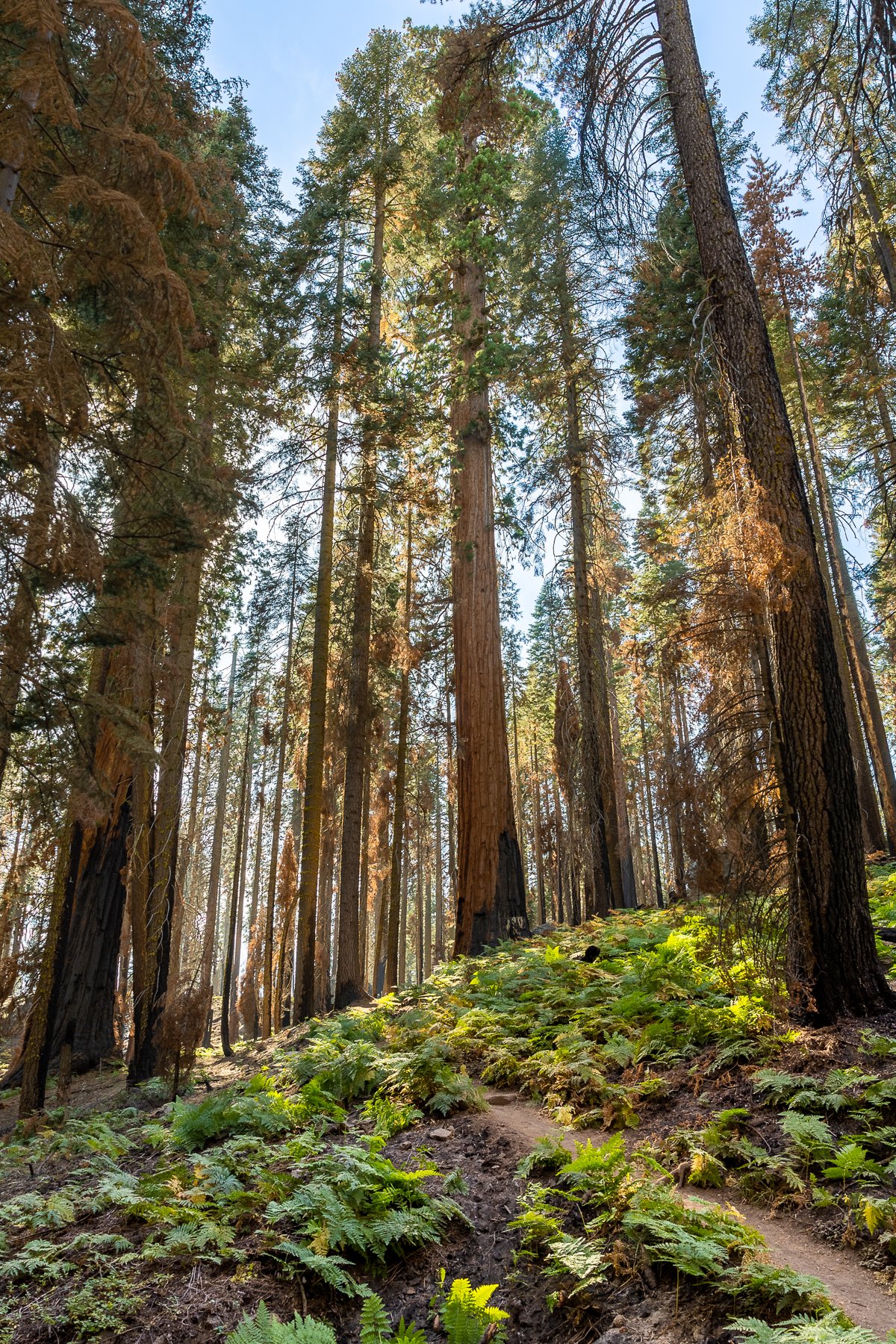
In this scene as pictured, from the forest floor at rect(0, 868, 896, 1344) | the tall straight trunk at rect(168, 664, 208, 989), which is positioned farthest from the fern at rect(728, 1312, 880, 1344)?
the tall straight trunk at rect(168, 664, 208, 989)

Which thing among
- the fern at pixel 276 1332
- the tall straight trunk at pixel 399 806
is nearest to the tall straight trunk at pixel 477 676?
the tall straight trunk at pixel 399 806

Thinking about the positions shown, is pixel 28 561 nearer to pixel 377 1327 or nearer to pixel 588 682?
pixel 377 1327

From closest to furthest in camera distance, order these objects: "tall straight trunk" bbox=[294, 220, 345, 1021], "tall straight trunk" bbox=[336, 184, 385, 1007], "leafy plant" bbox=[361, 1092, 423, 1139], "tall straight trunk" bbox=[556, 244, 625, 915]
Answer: "leafy plant" bbox=[361, 1092, 423, 1139] → "tall straight trunk" bbox=[294, 220, 345, 1021] → "tall straight trunk" bbox=[336, 184, 385, 1007] → "tall straight trunk" bbox=[556, 244, 625, 915]

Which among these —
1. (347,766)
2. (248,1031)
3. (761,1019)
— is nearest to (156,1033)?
(347,766)

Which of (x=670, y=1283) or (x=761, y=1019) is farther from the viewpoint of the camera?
(x=761, y=1019)

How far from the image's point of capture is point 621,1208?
10.7ft

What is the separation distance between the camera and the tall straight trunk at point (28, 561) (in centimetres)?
616

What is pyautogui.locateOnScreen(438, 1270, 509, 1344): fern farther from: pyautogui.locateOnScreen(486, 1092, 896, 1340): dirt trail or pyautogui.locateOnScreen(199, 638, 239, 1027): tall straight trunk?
pyautogui.locateOnScreen(199, 638, 239, 1027): tall straight trunk

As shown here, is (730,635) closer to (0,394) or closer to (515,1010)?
(515,1010)

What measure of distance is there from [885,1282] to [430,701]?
47.5 feet

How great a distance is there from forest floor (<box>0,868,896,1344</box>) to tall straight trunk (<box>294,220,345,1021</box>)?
5.19 metres

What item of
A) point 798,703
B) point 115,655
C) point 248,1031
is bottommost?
point 248,1031

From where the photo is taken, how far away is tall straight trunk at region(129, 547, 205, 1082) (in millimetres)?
8977

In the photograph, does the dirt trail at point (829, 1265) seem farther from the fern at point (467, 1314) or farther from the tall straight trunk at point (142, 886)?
the tall straight trunk at point (142, 886)
